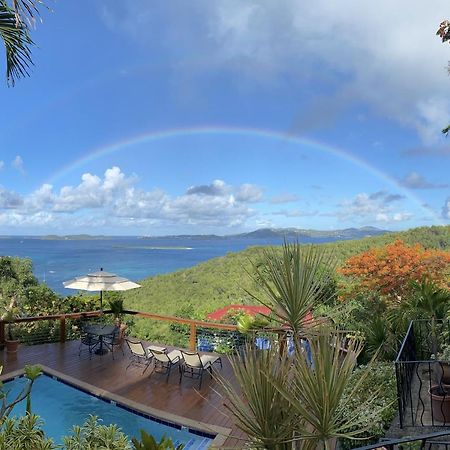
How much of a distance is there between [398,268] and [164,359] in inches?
414

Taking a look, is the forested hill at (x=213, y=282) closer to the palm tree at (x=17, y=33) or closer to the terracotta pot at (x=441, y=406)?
the terracotta pot at (x=441, y=406)

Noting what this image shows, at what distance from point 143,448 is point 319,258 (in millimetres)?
1702

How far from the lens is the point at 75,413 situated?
6.15 meters

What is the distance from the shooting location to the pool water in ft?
17.9

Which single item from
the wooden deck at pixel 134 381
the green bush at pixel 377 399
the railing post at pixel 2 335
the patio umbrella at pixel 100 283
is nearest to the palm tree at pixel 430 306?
the green bush at pixel 377 399

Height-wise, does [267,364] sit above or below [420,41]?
below

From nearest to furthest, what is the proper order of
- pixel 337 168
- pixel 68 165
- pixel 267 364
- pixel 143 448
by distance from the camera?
pixel 143 448 → pixel 267 364 → pixel 337 168 → pixel 68 165

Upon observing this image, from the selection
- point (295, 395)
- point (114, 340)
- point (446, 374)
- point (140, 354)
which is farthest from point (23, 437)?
point (114, 340)

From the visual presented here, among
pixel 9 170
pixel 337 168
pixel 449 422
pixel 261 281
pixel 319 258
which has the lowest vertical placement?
pixel 449 422

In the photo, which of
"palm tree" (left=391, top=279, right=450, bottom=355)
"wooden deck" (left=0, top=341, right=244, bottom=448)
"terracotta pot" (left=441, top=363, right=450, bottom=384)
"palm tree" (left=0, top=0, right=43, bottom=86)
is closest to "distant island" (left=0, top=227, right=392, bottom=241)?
A: "palm tree" (left=391, top=279, right=450, bottom=355)

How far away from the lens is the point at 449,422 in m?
4.57

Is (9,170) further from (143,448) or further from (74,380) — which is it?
(143,448)

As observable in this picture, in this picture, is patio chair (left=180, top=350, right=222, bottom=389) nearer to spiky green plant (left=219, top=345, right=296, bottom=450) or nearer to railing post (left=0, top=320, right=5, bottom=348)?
railing post (left=0, top=320, right=5, bottom=348)


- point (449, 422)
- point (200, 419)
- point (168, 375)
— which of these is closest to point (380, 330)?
point (449, 422)
